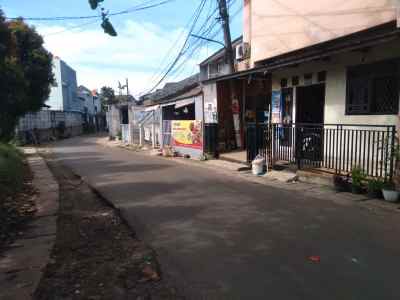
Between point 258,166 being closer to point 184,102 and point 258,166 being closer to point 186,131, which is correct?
point 186,131

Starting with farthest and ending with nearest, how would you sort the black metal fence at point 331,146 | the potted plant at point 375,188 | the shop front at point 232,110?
1. the shop front at point 232,110
2. the black metal fence at point 331,146
3. the potted plant at point 375,188

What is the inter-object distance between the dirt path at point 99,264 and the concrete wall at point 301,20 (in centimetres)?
804

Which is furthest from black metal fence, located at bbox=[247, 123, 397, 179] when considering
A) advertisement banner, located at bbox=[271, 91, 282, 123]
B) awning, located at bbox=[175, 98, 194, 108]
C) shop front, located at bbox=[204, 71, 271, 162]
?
awning, located at bbox=[175, 98, 194, 108]

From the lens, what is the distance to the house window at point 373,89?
311 inches

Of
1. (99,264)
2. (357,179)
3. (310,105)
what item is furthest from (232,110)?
(99,264)

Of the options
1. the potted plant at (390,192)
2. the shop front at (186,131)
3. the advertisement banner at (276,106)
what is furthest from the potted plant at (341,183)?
the shop front at (186,131)

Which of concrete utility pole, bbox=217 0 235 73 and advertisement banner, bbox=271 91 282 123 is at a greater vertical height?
concrete utility pole, bbox=217 0 235 73

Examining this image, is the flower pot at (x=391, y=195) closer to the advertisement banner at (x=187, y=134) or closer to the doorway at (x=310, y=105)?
the doorway at (x=310, y=105)

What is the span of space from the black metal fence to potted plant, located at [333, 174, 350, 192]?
36cm

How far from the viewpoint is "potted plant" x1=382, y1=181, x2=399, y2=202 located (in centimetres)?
657

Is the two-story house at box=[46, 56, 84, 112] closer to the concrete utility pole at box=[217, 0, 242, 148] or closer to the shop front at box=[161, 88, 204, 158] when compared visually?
the shop front at box=[161, 88, 204, 158]

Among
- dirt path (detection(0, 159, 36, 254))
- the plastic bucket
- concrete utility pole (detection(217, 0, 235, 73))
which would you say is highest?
concrete utility pole (detection(217, 0, 235, 73))

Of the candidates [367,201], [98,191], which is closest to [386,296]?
[367,201]

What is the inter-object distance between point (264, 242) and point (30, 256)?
3095 millimetres
